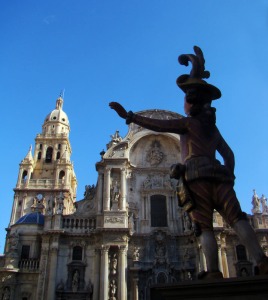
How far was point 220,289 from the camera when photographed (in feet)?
15.6

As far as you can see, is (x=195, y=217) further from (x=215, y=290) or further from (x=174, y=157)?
(x=174, y=157)

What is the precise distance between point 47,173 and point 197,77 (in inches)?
1854

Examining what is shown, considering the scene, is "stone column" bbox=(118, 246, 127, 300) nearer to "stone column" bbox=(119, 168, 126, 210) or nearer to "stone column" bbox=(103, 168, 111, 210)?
"stone column" bbox=(119, 168, 126, 210)

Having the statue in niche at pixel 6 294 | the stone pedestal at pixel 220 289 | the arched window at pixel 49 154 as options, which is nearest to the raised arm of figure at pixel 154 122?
the stone pedestal at pixel 220 289

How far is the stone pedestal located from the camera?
467cm

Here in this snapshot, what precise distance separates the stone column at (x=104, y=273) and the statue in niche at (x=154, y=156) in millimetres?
8416

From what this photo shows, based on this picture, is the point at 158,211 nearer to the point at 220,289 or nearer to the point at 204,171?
the point at 204,171

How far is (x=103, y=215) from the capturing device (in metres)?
25.9

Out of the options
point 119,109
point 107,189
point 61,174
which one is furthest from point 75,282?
point 61,174

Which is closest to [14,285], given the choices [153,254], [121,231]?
[121,231]

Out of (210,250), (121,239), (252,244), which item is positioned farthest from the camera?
(121,239)

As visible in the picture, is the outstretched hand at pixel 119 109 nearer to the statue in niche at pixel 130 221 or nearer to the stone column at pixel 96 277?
the stone column at pixel 96 277

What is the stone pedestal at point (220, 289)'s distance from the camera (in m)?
4.67

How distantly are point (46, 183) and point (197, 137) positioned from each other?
44.5 metres
